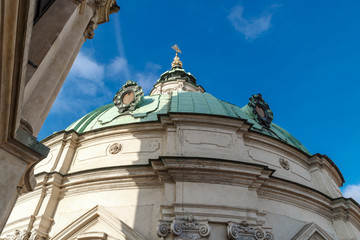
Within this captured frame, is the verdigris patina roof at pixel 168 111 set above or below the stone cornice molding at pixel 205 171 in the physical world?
above

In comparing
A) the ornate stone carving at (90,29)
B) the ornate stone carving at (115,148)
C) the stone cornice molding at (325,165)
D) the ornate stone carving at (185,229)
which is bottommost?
the ornate stone carving at (185,229)

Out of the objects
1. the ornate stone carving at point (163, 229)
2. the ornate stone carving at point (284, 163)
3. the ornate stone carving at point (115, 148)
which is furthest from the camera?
the ornate stone carving at point (284, 163)

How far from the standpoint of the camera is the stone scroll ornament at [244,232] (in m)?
8.40

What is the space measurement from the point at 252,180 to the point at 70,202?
7.06 m

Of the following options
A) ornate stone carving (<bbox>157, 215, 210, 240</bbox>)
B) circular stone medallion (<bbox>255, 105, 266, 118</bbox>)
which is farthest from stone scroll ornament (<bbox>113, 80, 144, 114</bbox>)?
ornate stone carving (<bbox>157, 215, 210, 240</bbox>)

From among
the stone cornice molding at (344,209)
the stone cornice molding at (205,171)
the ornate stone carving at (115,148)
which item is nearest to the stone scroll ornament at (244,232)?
the stone cornice molding at (205,171)

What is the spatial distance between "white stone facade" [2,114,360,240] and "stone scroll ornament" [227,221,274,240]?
30 mm

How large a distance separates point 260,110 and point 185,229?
31.1 ft

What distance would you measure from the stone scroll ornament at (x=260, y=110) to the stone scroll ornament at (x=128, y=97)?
637 cm

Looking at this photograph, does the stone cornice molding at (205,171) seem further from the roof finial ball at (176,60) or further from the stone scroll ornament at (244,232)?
the roof finial ball at (176,60)

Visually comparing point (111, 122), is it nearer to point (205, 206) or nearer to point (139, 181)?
point (139, 181)

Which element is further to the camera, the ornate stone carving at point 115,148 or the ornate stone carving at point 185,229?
the ornate stone carving at point 115,148

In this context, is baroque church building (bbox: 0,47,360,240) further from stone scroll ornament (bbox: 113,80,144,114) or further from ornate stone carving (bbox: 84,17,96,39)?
ornate stone carving (bbox: 84,17,96,39)

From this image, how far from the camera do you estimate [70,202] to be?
10812 millimetres
